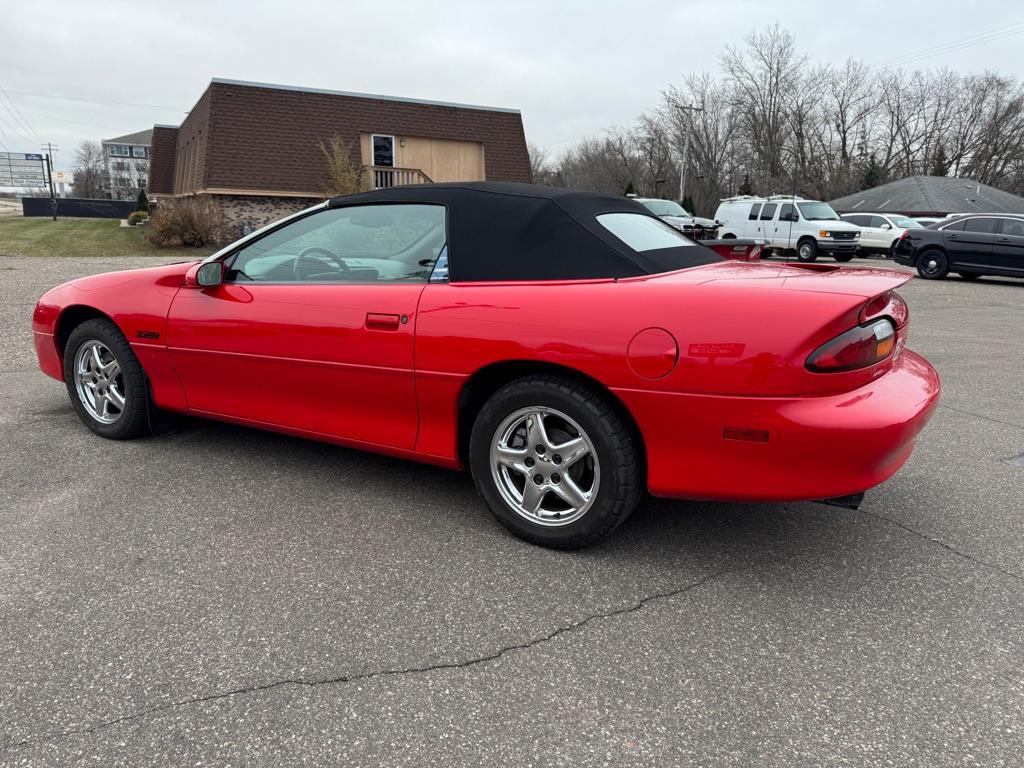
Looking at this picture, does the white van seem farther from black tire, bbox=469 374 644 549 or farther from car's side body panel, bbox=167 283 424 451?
black tire, bbox=469 374 644 549

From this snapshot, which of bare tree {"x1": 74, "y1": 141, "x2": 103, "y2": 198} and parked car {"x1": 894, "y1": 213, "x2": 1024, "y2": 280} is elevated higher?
bare tree {"x1": 74, "y1": 141, "x2": 103, "y2": 198}

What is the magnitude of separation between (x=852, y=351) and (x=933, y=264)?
17669mm

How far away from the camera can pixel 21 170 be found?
115812 mm

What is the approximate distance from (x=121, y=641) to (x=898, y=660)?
2.40m

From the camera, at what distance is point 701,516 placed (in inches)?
130

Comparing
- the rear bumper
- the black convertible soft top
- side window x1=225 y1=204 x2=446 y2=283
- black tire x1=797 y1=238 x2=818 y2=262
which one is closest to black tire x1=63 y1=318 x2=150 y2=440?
side window x1=225 y1=204 x2=446 y2=283

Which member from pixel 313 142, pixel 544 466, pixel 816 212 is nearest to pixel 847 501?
pixel 544 466

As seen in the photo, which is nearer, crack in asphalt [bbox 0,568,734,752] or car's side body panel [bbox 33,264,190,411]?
crack in asphalt [bbox 0,568,734,752]

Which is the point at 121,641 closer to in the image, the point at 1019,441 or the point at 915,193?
the point at 1019,441

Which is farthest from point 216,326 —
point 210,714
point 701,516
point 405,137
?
point 405,137

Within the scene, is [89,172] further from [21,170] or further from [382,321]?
[382,321]

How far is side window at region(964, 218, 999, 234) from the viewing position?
1650cm

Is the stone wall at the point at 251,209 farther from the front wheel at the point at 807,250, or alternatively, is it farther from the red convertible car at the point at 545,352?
the red convertible car at the point at 545,352

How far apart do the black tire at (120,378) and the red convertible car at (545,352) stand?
0.34 feet
